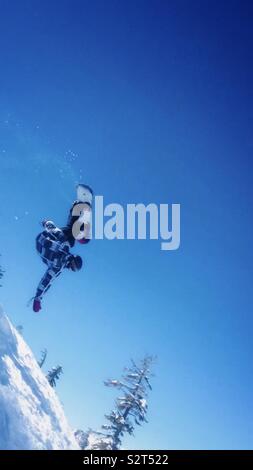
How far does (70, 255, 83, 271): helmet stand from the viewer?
8.52 meters

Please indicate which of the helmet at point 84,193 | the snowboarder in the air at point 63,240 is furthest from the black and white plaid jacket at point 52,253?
the helmet at point 84,193

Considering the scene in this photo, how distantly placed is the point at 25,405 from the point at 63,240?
56159mm

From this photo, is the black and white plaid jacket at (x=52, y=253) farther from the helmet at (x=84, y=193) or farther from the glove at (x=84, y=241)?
the helmet at (x=84, y=193)

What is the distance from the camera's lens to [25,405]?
56.6 meters

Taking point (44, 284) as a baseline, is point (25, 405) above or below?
above

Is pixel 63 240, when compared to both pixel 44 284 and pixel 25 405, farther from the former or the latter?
pixel 25 405

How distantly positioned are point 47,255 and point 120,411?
22.1 m

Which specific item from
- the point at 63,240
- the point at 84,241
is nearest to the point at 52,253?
the point at 63,240

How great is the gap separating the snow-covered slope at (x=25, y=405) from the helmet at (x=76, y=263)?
159 feet

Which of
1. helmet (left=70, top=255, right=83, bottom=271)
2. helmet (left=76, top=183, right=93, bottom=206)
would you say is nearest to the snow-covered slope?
helmet (left=70, top=255, right=83, bottom=271)

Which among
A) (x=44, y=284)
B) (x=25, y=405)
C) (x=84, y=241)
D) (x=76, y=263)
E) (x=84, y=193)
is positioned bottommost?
(x=44, y=284)

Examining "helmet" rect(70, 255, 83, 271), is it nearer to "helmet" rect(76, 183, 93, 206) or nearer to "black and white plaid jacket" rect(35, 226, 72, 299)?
"black and white plaid jacket" rect(35, 226, 72, 299)

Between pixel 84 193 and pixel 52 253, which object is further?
pixel 52 253

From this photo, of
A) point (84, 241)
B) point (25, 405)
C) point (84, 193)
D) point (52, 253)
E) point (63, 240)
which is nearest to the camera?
point (84, 193)
